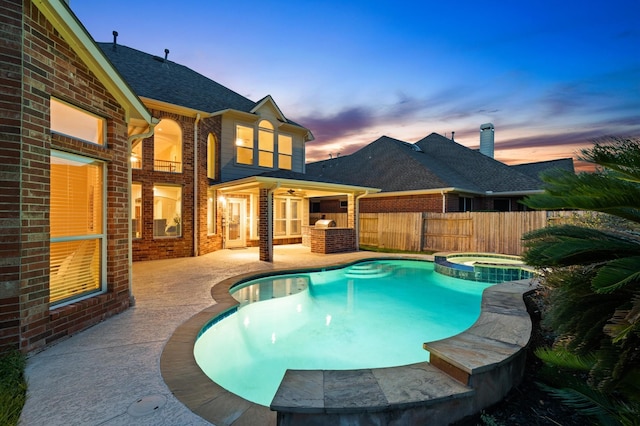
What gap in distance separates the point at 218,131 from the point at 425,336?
11.5 metres

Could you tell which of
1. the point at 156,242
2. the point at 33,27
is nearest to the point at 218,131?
the point at 156,242

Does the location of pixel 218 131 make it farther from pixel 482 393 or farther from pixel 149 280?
pixel 482 393

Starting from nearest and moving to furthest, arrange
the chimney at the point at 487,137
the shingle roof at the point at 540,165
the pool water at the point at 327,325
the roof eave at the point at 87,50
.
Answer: the roof eave at the point at 87,50, the pool water at the point at 327,325, the shingle roof at the point at 540,165, the chimney at the point at 487,137

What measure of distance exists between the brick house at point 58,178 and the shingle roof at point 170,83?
22.8 ft

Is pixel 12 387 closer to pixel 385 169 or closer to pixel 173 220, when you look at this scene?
pixel 173 220

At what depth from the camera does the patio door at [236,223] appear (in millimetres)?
13766

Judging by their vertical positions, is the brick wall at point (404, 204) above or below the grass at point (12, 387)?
above

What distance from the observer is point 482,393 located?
2549 millimetres

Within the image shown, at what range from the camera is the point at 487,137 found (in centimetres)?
2400

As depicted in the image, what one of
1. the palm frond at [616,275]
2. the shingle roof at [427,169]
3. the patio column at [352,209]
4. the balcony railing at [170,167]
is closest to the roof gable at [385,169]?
the shingle roof at [427,169]

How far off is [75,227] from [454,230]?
13696 mm

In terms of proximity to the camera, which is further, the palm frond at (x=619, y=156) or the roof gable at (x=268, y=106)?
the roof gable at (x=268, y=106)

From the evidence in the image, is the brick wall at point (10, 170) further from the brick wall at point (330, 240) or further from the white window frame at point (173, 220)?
the brick wall at point (330, 240)

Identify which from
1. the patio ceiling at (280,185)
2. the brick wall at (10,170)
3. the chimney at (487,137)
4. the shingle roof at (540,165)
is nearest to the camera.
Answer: the brick wall at (10,170)
